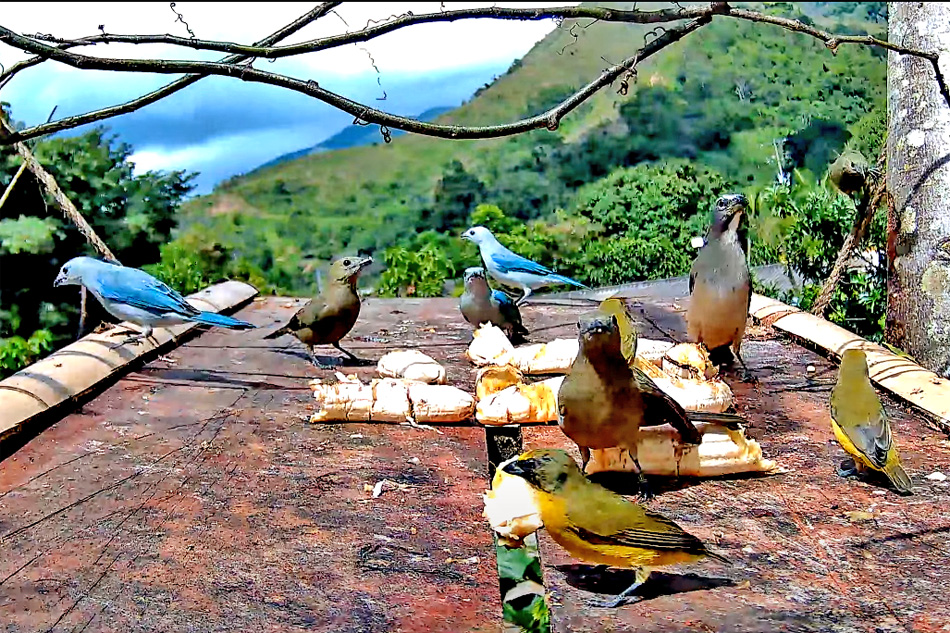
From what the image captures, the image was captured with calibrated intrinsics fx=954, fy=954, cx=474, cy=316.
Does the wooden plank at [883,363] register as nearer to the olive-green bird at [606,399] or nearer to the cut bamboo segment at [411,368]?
the olive-green bird at [606,399]

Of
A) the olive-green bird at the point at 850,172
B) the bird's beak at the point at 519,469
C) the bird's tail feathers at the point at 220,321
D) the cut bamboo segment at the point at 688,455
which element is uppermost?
the olive-green bird at the point at 850,172

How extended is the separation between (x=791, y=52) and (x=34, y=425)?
7.70 metres

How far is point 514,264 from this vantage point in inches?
Answer: 231

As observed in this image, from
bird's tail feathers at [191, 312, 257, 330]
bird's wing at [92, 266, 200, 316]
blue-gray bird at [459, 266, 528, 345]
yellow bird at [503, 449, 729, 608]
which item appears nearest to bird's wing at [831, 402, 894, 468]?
yellow bird at [503, 449, 729, 608]

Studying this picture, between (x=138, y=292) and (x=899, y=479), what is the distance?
3243mm

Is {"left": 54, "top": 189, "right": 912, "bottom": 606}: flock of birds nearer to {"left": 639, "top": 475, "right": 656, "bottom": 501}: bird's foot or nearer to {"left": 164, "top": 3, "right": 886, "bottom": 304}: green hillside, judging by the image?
{"left": 639, "top": 475, "right": 656, "bottom": 501}: bird's foot

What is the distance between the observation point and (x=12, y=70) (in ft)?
6.90

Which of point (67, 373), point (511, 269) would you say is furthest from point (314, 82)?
point (511, 269)

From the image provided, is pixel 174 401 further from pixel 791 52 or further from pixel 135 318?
pixel 791 52

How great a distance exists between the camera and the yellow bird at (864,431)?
2609 mm

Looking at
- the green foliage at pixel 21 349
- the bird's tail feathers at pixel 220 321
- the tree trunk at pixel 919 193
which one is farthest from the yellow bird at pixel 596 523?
the green foliage at pixel 21 349

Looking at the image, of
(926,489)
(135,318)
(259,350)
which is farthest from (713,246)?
(135,318)

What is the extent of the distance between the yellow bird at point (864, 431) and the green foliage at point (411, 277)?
5.39m

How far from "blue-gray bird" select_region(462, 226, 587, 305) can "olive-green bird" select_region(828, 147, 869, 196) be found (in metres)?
1.63
